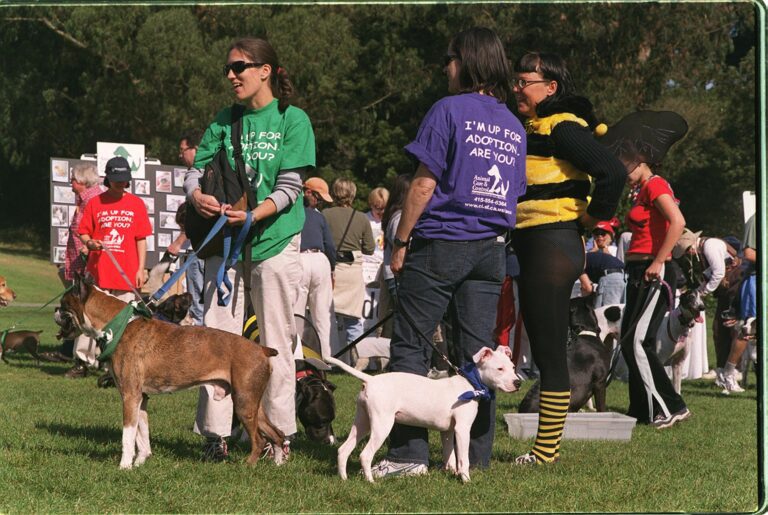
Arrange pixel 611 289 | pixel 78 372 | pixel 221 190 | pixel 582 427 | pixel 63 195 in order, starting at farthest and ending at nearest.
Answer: pixel 63 195 → pixel 611 289 → pixel 78 372 → pixel 582 427 → pixel 221 190

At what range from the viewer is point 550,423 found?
18.7 feet

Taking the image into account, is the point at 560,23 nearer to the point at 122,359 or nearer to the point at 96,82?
the point at 96,82

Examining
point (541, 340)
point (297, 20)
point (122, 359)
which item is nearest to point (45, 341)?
point (122, 359)

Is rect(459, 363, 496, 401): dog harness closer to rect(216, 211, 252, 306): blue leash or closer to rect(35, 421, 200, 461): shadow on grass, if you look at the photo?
rect(216, 211, 252, 306): blue leash

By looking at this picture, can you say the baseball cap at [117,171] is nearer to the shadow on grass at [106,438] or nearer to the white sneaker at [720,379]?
the shadow on grass at [106,438]

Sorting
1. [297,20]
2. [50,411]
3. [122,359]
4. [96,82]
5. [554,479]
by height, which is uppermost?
[297,20]

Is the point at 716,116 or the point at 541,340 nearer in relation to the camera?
the point at 541,340

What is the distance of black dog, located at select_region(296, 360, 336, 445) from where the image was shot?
6586mm

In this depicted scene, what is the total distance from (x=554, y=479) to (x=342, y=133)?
1109 inches

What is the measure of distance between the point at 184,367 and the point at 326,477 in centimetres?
98

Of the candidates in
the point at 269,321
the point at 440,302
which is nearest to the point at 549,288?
the point at 440,302

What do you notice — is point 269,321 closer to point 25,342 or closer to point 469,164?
point 469,164

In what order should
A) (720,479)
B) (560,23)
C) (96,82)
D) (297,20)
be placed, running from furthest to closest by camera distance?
(96,82)
(297,20)
(560,23)
(720,479)

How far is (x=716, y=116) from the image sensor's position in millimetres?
30094
